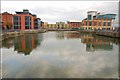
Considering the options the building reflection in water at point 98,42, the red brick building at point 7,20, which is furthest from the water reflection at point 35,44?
the red brick building at point 7,20

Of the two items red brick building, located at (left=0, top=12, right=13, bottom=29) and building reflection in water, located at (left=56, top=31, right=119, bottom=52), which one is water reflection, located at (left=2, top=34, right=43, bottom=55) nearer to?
building reflection in water, located at (left=56, top=31, right=119, bottom=52)

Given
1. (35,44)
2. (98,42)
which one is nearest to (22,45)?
(35,44)

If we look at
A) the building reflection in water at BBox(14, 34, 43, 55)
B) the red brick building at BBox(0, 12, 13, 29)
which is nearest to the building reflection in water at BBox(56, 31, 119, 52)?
the building reflection in water at BBox(14, 34, 43, 55)

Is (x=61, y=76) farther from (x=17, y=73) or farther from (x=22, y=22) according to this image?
(x=22, y=22)

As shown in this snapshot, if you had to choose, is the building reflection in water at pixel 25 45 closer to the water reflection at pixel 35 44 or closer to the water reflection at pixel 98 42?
the water reflection at pixel 35 44

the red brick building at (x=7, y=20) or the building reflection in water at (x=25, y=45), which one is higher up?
the red brick building at (x=7, y=20)

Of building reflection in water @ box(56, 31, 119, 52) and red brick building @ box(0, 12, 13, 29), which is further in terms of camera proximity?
red brick building @ box(0, 12, 13, 29)

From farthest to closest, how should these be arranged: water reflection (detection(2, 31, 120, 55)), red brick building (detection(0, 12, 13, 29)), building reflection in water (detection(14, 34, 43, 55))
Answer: red brick building (detection(0, 12, 13, 29)) < water reflection (detection(2, 31, 120, 55)) < building reflection in water (detection(14, 34, 43, 55))

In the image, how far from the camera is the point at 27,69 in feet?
38.2

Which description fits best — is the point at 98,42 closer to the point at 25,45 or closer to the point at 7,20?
the point at 25,45

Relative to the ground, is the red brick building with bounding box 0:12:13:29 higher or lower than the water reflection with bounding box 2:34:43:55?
higher

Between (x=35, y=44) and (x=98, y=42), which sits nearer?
(x=35, y=44)

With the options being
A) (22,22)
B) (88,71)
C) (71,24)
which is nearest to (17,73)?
(88,71)

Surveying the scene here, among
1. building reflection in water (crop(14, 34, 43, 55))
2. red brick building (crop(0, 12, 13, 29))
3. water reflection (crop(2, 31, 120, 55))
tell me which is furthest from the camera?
red brick building (crop(0, 12, 13, 29))
